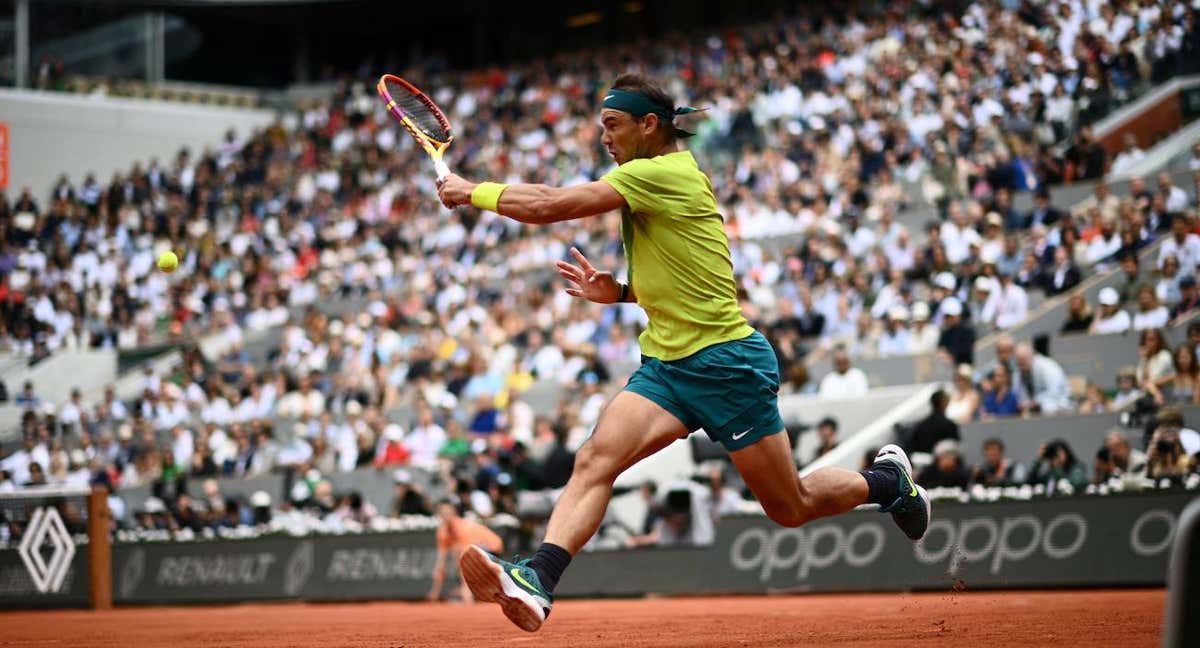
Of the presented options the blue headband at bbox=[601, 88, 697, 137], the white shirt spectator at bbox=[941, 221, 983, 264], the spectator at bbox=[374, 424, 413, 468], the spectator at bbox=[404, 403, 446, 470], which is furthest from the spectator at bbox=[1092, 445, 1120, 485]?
the spectator at bbox=[374, 424, 413, 468]

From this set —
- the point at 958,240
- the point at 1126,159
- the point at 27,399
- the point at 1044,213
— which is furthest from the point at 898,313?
the point at 27,399

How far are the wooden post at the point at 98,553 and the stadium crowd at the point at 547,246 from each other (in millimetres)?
3106

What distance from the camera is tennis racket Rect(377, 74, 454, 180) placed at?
333 inches

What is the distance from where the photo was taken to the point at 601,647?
25.1 ft

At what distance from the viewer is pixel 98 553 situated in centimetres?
1752

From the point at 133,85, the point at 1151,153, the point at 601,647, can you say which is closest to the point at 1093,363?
the point at 1151,153

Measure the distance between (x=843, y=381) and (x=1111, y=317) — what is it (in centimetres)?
302

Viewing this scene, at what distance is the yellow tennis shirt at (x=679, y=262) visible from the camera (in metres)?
6.94

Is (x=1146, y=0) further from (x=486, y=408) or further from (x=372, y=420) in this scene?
(x=372, y=420)

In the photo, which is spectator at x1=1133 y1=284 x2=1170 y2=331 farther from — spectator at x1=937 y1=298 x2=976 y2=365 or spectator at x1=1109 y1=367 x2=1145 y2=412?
spectator at x1=937 y1=298 x2=976 y2=365

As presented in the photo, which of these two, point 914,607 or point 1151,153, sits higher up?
point 1151,153

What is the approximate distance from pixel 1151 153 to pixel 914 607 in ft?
38.9

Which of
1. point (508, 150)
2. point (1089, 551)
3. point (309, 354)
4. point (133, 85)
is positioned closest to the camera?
point (1089, 551)

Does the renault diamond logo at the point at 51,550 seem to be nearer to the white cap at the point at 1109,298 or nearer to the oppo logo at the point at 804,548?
the oppo logo at the point at 804,548
